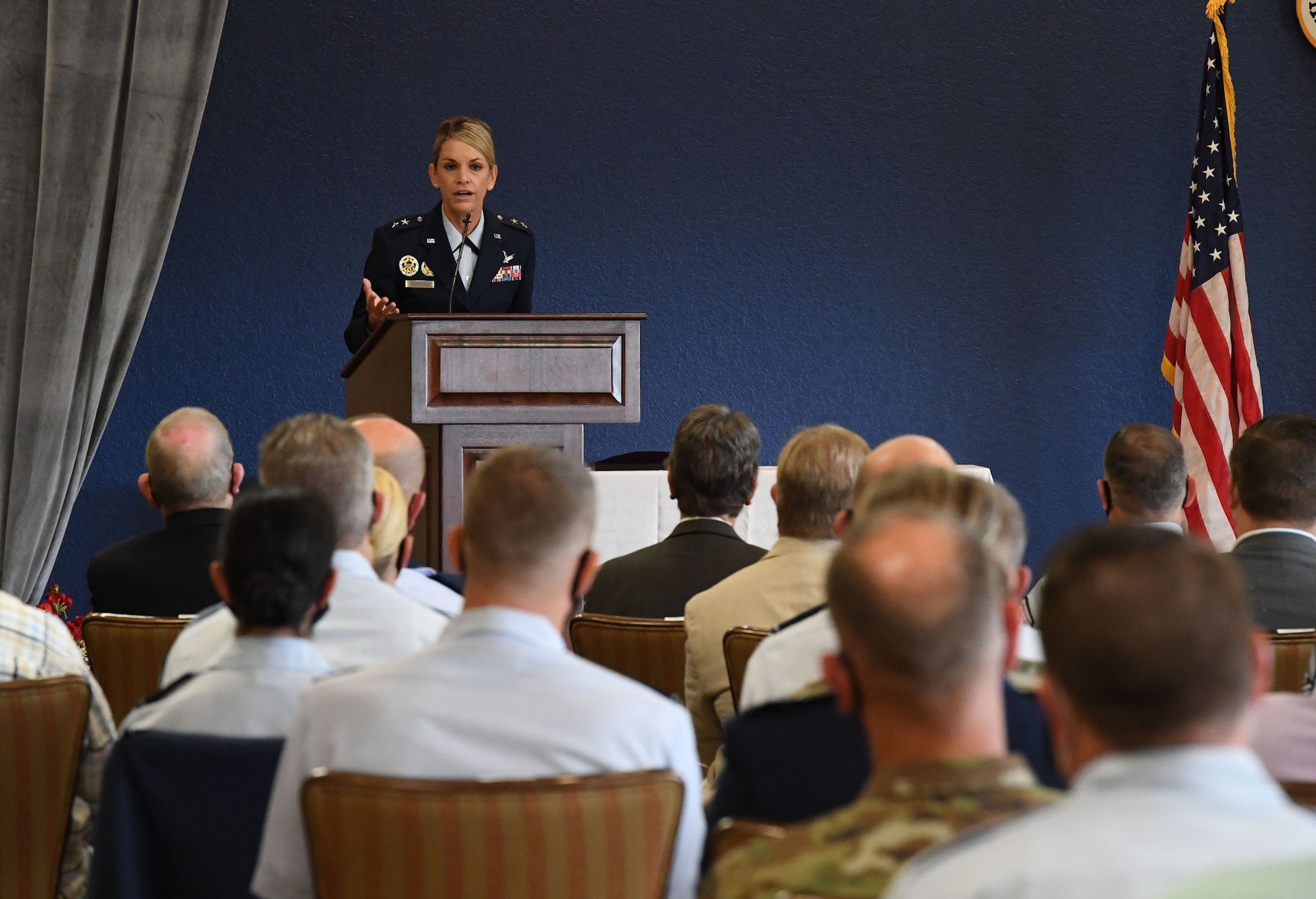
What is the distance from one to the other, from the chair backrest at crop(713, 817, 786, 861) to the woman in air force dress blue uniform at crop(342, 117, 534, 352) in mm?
3845

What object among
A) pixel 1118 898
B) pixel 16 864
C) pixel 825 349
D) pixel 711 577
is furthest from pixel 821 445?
pixel 825 349

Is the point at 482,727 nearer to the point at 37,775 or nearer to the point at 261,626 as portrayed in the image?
the point at 261,626

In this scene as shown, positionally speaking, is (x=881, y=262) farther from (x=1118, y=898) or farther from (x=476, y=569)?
(x=1118, y=898)

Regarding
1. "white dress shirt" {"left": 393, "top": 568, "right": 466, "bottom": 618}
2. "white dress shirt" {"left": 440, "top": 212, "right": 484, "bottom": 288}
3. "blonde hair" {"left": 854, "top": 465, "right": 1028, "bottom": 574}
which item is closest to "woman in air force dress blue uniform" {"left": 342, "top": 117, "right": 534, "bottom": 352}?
"white dress shirt" {"left": 440, "top": 212, "right": 484, "bottom": 288}

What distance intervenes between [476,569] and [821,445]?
128 centimetres

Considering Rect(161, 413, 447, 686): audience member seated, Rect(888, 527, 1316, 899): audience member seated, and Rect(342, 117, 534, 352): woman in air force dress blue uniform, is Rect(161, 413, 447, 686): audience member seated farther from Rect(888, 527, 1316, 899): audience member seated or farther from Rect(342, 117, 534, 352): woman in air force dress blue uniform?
Rect(342, 117, 534, 352): woman in air force dress blue uniform

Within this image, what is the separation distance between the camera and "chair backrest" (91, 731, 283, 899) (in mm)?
1806

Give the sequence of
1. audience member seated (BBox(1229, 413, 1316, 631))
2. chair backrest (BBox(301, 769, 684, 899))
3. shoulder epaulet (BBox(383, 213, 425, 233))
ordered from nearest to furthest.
→ 1. chair backrest (BBox(301, 769, 684, 899))
2. audience member seated (BBox(1229, 413, 1316, 631))
3. shoulder epaulet (BBox(383, 213, 425, 233))

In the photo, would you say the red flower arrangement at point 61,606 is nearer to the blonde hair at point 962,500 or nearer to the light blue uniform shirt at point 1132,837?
the blonde hair at point 962,500

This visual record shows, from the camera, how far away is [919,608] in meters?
1.24

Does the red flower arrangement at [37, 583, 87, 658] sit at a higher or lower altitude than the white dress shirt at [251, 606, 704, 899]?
lower

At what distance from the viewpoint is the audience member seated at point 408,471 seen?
2943 millimetres

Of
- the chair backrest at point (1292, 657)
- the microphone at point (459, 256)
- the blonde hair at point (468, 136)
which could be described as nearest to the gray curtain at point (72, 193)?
the blonde hair at point (468, 136)

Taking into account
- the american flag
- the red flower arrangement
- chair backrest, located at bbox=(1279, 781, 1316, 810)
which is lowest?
the red flower arrangement
